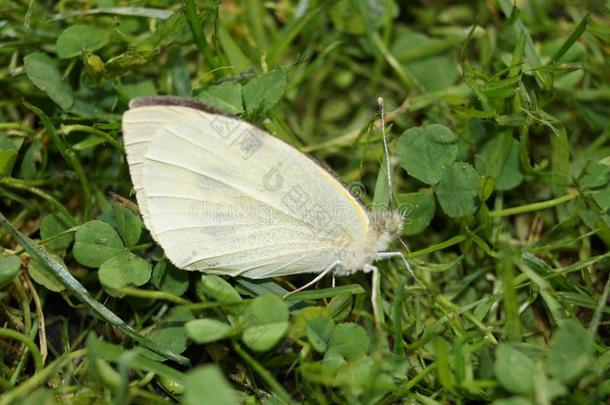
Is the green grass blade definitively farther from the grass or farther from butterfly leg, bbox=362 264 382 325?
butterfly leg, bbox=362 264 382 325

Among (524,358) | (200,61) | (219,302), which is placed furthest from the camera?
(200,61)

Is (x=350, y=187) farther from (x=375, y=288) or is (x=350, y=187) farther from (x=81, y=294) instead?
(x=81, y=294)

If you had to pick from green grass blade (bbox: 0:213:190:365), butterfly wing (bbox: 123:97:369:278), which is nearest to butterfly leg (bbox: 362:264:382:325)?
butterfly wing (bbox: 123:97:369:278)

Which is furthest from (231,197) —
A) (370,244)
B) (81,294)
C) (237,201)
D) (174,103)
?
(81,294)

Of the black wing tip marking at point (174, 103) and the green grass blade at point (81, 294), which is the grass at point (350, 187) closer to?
the green grass blade at point (81, 294)

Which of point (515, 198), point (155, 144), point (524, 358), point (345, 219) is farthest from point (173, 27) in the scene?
point (524, 358)

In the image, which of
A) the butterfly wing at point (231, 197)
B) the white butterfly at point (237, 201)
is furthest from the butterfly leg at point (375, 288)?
the butterfly wing at point (231, 197)

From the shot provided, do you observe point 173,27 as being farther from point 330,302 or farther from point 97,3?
point 330,302
